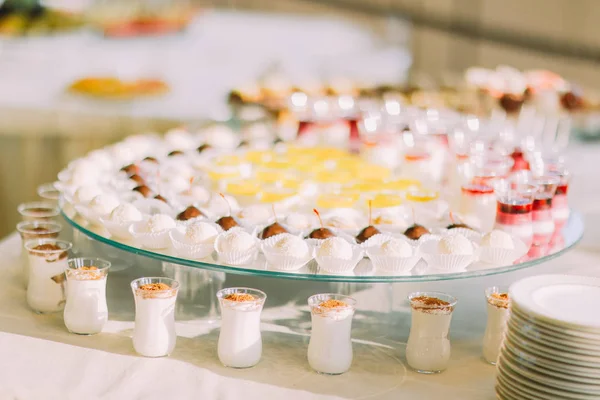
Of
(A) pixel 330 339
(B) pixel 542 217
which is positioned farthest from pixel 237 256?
(B) pixel 542 217

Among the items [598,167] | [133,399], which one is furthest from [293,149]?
[133,399]

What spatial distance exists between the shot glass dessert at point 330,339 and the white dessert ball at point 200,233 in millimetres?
300

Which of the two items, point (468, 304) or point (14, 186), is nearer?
point (468, 304)

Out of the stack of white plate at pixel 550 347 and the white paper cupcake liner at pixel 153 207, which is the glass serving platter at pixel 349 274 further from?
the stack of white plate at pixel 550 347

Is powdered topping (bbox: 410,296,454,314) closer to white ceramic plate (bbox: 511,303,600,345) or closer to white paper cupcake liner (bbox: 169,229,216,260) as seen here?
white ceramic plate (bbox: 511,303,600,345)

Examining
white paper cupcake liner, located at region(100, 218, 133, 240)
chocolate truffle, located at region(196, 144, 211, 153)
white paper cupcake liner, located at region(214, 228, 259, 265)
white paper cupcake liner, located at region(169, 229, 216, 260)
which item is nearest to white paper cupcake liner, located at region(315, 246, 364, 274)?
white paper cupcake liner, located at region(214, 228, 259, 265)

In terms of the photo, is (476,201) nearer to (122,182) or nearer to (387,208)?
(387,208)

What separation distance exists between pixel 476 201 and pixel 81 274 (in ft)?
3.39

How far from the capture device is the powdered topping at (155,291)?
1857 millimetres

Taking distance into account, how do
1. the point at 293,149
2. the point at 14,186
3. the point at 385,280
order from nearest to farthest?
the point at 385,280, the point at 293,149, the point at 14,186

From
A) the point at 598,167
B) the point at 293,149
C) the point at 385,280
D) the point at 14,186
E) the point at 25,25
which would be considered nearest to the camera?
the point at 385,280

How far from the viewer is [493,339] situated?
1.90 meters

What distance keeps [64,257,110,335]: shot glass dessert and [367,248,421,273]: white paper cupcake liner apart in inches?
24.3

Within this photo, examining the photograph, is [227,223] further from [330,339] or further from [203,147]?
[203,147]
